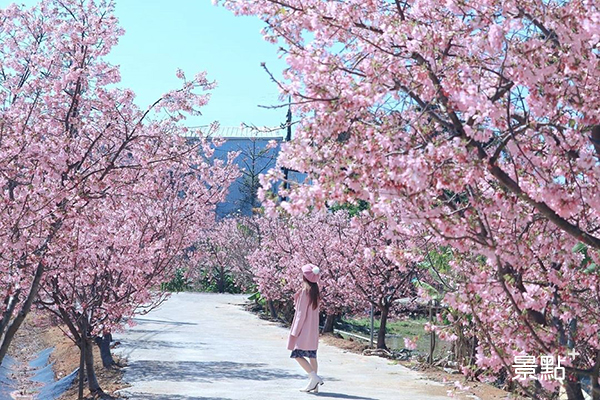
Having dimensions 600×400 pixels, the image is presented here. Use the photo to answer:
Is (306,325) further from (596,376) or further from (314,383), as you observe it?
(596,376)

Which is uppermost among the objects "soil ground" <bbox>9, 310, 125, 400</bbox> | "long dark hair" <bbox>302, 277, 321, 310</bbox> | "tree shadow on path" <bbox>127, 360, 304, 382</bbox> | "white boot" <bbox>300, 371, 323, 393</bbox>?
"long dark hair" <bbox>302, 277, 321, 310</bbox>

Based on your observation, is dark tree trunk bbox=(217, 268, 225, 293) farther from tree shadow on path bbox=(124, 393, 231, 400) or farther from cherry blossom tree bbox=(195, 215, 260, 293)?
tree shadow on path bbox=(124, 393, 231, 400)

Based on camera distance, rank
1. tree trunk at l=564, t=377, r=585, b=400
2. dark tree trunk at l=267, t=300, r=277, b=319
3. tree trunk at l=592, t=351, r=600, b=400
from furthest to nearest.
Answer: dark tree trunk at l=267, t=300, r=277, b=319 → tree trunk at l=564, t=377, r=585, b=400 → tree trunk at l=592, t=351, r=600, b=400

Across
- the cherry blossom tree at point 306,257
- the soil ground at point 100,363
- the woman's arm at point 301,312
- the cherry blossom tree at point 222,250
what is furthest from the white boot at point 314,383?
the cherry blossom tree at point 222,250

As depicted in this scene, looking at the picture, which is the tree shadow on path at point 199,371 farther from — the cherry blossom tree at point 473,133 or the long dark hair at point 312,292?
the cherry blossom tree at point 473,133

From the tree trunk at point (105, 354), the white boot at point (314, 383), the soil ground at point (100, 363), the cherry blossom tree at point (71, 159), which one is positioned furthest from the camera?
the tree trunk at point (105, 354)

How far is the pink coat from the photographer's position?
36.3ft

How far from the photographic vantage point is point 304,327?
36.6ft

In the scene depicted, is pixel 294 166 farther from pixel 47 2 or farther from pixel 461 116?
pixel 47 2

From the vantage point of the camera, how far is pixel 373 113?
16.5ft

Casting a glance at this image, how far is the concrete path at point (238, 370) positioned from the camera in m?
11.0

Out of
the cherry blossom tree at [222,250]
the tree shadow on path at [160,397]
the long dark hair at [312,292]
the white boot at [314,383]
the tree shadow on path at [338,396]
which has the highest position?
the cherry blossom tree at [222,250]

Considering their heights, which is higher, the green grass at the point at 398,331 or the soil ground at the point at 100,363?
the green grass at the point at 398,331

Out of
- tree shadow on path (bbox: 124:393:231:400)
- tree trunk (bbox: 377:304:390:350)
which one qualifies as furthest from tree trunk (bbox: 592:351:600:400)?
tree trunk (bbox: 377:304:390:350)
